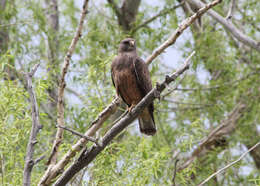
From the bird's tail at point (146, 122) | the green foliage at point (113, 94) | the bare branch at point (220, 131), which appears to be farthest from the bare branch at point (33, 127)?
the bare branch at point (220, 131)

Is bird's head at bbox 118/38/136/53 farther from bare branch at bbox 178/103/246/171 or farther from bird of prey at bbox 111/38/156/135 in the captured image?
bare branch at bbox 178/103/246/171

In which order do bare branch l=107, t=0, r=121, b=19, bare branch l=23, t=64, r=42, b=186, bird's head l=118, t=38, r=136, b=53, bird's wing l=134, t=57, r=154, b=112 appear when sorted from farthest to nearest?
1. bare branch l=107, t=0, r=121, b=19
2. bird's head l=118, t=38, r=136, b=53
3. bird's wing l=134, t=57, r=154, b=112
4. bare branch l=23, t=64, r=42, b=186

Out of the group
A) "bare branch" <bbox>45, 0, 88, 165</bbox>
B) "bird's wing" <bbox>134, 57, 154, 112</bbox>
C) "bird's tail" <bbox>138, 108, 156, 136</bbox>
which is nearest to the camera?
"bare branch" <bbox>45, 0, 88, 165</bbox>

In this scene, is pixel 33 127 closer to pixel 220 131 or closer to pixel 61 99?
pixel 61 99

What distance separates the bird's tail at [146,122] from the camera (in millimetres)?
5359

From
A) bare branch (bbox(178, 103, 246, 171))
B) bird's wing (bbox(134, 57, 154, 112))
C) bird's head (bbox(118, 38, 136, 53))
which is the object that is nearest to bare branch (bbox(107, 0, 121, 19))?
bird's head (bbox(118, 38, 136, 53))

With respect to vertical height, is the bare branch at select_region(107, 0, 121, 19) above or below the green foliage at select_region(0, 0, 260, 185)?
above

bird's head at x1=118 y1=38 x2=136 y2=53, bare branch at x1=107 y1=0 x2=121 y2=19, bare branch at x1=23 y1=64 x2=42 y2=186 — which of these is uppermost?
bare branch at x1=107 y1=0 x2=121 y2=19

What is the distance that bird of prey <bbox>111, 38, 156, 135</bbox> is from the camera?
5043 mm

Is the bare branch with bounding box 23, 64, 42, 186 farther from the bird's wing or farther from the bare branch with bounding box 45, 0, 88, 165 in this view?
the bird's wing

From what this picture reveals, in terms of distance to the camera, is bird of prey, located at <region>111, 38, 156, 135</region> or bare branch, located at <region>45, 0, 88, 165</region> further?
bird of prey, located at <region>111, 38, 156, 135</region>

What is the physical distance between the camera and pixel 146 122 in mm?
5387

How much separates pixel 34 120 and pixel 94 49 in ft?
10.8

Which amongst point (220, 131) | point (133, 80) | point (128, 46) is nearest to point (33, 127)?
point (133, 80)
